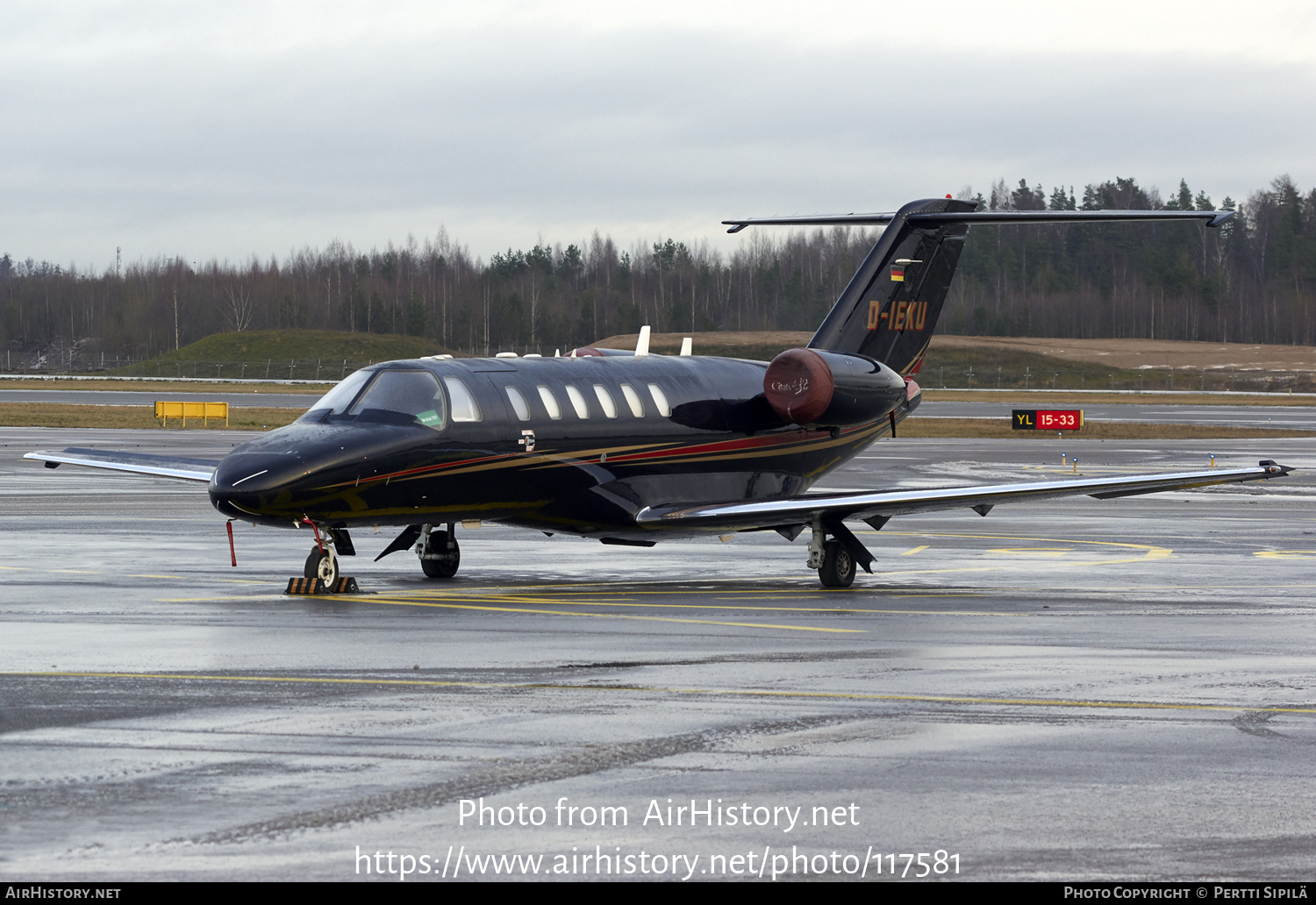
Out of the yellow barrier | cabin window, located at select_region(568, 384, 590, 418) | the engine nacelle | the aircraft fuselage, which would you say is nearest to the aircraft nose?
the aircraft fuselage

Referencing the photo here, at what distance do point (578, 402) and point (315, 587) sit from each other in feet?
13.7

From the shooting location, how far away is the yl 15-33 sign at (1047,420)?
59531 millimetres

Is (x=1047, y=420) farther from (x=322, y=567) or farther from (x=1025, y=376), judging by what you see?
(x=1025, y=376)

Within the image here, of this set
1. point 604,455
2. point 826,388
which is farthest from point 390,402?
point 826,388

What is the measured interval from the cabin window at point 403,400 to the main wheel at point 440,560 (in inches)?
88.8

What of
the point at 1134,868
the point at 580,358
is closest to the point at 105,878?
the point at 1134,868

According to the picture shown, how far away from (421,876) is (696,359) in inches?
604

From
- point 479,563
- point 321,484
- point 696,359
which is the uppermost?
point 696,359

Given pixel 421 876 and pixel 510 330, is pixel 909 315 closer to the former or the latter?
pixel 421 876

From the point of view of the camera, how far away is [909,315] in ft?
79.8

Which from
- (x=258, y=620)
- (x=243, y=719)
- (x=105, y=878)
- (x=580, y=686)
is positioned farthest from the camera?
(x=258, y=620)

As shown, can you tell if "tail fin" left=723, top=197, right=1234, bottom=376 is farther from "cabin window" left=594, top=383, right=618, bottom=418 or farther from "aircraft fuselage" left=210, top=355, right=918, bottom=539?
"cabin window" left=594, top=383, right=618, bottom=418

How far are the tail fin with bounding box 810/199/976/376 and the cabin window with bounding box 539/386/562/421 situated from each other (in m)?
6.07

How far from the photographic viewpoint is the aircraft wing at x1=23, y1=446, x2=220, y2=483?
803 inches
